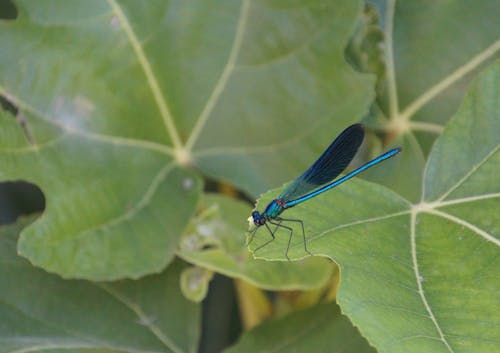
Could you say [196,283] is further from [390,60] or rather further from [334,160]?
[390,60]

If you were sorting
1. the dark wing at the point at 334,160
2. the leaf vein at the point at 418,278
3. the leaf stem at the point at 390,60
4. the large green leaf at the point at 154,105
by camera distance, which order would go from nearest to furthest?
the leaf vein at the point at 418,278 → the dark wing at the point at 334,160 → the large green leaf at the point at 154,105 → the leaf stem at the point at 390,60

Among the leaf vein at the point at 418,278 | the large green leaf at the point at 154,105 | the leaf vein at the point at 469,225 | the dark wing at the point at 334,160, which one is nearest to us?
the leaf vein at the point at 418,278

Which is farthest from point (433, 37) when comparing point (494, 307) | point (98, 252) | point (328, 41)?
point (98, 252)

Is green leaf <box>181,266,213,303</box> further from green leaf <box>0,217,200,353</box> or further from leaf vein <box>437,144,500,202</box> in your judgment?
leaf vein <box>437,144,500,202</box>

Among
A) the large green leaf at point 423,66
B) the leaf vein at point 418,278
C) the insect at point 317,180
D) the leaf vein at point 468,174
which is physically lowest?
the leaf vein at point 418,278

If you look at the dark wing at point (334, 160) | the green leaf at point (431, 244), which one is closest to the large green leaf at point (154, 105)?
the dark wing at point (334, 160)

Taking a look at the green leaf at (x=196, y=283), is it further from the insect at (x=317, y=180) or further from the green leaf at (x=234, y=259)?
the insect at (x=317, y=180)
